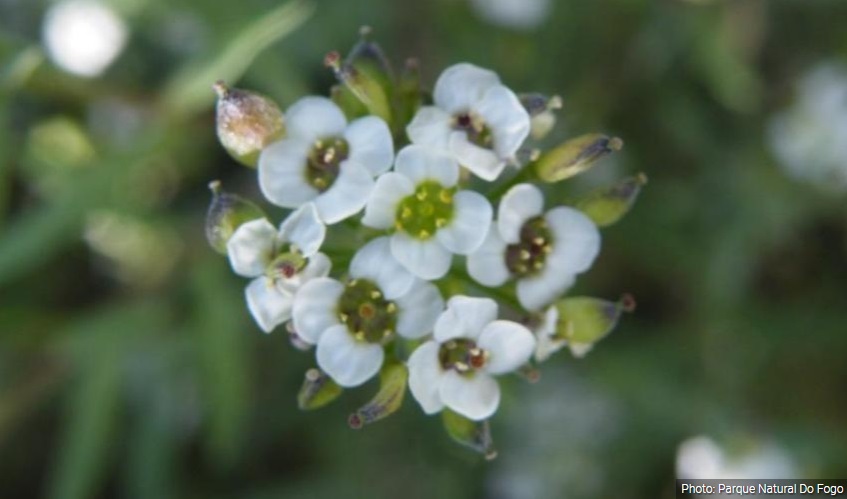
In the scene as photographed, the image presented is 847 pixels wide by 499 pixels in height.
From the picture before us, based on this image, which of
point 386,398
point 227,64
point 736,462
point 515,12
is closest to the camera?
point 386,398

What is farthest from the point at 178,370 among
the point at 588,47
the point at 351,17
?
the point at 588,47

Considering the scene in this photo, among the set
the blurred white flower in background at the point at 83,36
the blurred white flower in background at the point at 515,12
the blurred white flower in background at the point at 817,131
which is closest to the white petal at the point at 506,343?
the blurred white flower in background at the point at 515,12

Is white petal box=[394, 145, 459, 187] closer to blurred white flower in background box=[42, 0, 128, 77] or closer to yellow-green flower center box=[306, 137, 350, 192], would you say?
yellow-green flower center box=[306, 137, 350, 192]

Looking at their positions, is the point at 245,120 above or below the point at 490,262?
above

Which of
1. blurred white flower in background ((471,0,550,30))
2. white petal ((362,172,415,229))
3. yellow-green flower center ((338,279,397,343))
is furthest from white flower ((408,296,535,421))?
blurred white flower in background ((471,0,550,30))

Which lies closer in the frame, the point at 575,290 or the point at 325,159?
the point at 325,159

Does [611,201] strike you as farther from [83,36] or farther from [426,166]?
[83,36]

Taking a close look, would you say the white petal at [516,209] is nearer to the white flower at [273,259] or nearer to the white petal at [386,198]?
the white petal at [386,198]

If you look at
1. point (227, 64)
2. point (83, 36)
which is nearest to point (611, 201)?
point (227, 64)
